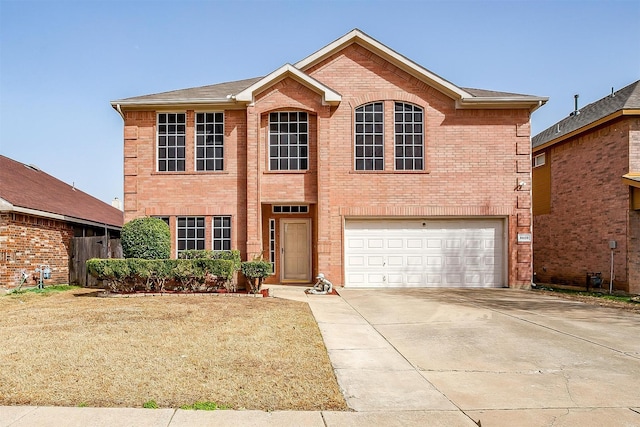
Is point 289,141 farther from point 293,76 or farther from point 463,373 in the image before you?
point 463,373

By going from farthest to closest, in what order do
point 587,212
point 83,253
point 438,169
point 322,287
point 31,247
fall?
point 587,212 → point 83,253 → point 438,169 → point 31,247 → point 322,287

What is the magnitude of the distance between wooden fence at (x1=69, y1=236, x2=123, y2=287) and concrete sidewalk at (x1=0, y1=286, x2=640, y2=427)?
10.1 meters

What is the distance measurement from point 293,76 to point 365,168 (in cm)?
389

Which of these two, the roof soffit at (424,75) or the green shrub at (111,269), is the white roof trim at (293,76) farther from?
the green shrub at (111,269)

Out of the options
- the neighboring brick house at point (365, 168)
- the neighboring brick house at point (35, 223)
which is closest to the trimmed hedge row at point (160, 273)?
the neighboring brick house at point (365, 168)

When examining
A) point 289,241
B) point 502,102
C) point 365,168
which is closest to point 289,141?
point 365,168

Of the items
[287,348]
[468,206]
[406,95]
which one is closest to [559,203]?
[468,206]

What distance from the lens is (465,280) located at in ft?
53.7

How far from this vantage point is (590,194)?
58.9 feet

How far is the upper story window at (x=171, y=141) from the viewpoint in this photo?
647 inches

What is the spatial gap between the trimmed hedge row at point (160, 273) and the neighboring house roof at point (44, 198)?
159 inches

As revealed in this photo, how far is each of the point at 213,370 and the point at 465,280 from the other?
Answer: 12.3 m

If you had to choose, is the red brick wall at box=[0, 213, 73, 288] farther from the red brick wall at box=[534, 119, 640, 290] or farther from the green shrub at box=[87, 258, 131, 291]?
the red brick wall at box=[534, 119, 640, 290]

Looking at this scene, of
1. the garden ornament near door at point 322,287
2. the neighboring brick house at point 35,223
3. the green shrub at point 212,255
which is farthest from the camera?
the green shrub at point 212,255
